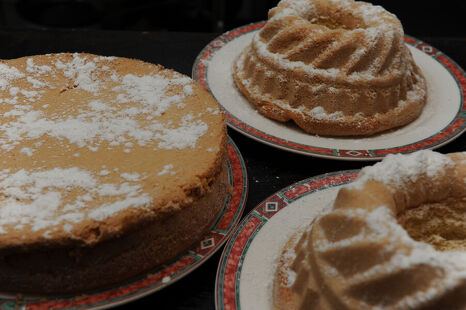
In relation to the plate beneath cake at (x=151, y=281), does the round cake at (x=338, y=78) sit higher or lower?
higher

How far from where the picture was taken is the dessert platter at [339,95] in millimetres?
1974

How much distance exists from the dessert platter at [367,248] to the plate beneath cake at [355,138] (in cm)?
53

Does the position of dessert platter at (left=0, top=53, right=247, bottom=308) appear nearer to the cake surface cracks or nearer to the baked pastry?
the cake surface cracks

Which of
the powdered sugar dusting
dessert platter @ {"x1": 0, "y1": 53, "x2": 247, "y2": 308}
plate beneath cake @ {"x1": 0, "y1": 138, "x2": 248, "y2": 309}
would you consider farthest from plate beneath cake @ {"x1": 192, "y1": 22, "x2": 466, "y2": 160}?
the powdered sugar dusting

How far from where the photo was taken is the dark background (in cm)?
367

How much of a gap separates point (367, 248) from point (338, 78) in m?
1.08

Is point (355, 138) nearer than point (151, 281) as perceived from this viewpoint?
No

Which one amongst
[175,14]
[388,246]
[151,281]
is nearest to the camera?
[388,246]

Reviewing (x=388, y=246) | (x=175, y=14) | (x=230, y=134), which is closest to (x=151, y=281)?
(x=388, y=246)

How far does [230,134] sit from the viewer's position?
6.87 ft

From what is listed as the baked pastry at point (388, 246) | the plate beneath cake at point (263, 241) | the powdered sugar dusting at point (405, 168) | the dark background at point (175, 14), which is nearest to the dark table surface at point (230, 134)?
the plate beneath cake at point (263, 241)

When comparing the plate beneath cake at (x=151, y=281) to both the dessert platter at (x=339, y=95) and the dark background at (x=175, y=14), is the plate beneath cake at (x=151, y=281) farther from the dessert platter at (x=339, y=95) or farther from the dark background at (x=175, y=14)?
the dark background at (x=175, y=14)

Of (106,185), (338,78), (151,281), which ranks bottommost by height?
(151,281)

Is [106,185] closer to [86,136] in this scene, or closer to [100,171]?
[100,171]
